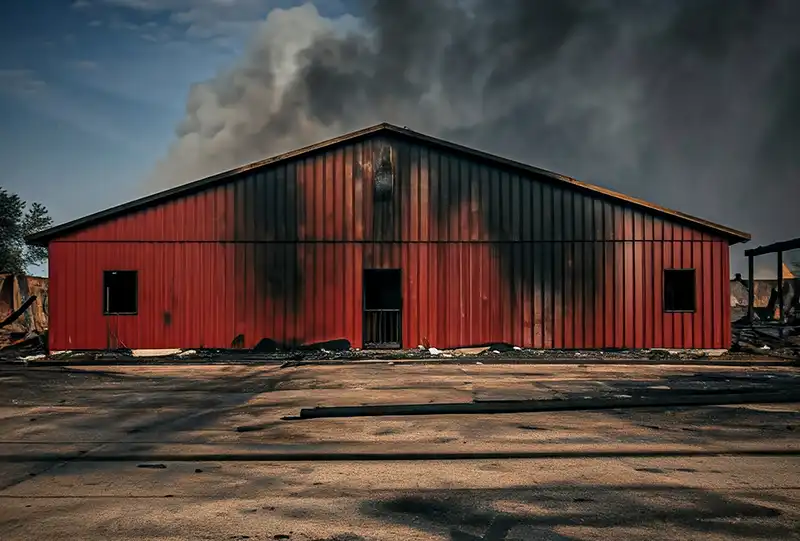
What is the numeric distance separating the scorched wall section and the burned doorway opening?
462 mm

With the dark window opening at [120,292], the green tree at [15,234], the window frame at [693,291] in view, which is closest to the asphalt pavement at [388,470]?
the dark window opening at [120,292]

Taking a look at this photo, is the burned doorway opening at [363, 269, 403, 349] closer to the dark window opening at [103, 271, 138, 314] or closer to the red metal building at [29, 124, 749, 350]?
the red metal building at [29, 124, 749, 350]

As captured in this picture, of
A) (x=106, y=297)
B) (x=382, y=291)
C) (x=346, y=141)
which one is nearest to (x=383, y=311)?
(x=346, y=141)

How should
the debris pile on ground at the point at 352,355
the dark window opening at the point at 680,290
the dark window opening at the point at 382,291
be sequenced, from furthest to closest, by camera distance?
the dark window opening at the point at 382,291 < the dark window opening at the point at 680,290 < the debris pile on ground at the point at 352,355

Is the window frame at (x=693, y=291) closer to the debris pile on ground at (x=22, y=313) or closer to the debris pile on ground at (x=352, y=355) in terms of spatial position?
the debris pile on ground at (x=352, y=355)

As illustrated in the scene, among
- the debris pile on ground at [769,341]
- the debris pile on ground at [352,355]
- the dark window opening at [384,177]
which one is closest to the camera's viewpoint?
the debris pile on ground at [352,355]

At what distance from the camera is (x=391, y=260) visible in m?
20.0

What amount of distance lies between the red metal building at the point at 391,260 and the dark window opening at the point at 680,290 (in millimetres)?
101

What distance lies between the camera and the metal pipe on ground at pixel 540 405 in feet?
28.6

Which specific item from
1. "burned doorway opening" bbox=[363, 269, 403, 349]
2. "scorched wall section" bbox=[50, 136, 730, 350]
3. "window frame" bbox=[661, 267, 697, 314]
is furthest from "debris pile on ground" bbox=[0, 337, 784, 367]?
"window frame" bbox=[661, 267, 697, 314]

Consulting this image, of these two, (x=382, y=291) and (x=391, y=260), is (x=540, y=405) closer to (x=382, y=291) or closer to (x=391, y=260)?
(x=391, y=260)

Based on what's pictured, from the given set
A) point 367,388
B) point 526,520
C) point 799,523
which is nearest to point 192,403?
point 367,388

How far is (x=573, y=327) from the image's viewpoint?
19.8 m

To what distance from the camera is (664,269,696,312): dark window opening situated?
19969mm
